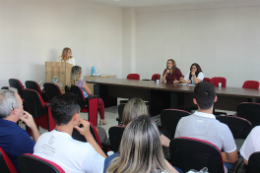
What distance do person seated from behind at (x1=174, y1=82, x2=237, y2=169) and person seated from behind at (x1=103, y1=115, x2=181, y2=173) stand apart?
0.93 m

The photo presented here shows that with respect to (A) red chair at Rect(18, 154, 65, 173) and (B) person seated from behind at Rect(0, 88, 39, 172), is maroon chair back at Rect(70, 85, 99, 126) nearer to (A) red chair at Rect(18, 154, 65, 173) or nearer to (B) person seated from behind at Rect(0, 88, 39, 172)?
(B) person seated from behind at Rect(0, 88, 39, 172)

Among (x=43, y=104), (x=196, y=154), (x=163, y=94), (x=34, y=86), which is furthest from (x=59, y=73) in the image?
(x=196, y=154)

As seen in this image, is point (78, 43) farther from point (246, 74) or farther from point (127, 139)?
point (127, 139)

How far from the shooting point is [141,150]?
3.90 ft

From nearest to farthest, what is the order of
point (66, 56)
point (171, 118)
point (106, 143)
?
point (106, 143) → point (171, 118) → point (66, 56)

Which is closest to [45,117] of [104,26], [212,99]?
[212,99]

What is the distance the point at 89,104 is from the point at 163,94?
70.4 inches

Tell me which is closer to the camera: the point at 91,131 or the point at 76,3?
the point at 91,131

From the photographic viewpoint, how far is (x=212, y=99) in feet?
7.55

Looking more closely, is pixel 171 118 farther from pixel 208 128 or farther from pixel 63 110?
pixel 63 110

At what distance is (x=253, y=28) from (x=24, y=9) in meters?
6.12

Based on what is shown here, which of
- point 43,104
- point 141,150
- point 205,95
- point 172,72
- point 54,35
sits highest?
point 54,35

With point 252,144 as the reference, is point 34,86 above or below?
above

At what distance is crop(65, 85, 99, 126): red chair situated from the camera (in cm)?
479
